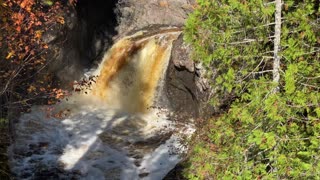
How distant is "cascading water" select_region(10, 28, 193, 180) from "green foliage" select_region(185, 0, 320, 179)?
6.38 metres

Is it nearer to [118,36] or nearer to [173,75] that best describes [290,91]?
[173,75]

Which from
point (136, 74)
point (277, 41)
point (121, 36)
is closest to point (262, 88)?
point (277, 41)

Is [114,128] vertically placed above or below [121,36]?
below

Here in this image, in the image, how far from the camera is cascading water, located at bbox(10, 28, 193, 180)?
12.3 m

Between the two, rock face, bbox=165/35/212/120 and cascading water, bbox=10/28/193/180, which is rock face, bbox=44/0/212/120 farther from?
cascading water, bbox=10/28/193/180

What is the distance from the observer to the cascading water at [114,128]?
484 inches

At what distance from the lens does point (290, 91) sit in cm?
505

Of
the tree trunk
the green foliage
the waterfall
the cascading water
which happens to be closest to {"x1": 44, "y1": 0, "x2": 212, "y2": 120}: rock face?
the waterfall

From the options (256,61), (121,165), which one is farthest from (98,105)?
(256,61)

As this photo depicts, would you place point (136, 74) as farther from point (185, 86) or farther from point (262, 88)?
point (262, 88)

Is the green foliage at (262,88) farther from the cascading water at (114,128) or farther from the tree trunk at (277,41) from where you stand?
the cascading water at (114,128)

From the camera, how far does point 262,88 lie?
571cm

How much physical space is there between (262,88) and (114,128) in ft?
32.8

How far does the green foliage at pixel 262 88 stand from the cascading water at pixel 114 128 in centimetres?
638
